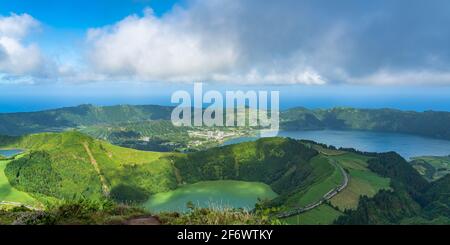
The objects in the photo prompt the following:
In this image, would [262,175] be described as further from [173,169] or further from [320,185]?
[320,185]

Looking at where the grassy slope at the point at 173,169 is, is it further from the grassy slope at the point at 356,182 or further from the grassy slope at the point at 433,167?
the grassy slope at the point at 433,167

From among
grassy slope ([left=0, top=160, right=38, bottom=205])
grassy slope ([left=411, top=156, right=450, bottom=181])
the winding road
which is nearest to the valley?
grassy slope ([left=0, top=160, right=38, bottom=205])

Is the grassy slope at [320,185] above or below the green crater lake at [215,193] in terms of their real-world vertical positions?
above

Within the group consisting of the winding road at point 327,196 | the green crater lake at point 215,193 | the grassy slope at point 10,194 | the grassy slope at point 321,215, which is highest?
the winding road at point 327,196

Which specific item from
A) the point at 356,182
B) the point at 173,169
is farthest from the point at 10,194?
the point at 356,182

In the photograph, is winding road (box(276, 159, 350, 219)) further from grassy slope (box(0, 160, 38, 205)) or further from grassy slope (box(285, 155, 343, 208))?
grassy slope (box(0, 160, 38, 205))

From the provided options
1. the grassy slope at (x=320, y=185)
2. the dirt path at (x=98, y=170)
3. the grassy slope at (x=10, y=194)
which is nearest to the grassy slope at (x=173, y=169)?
the grassy slope at (x=320, y=185)

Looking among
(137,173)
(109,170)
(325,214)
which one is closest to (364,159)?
(325,214)
